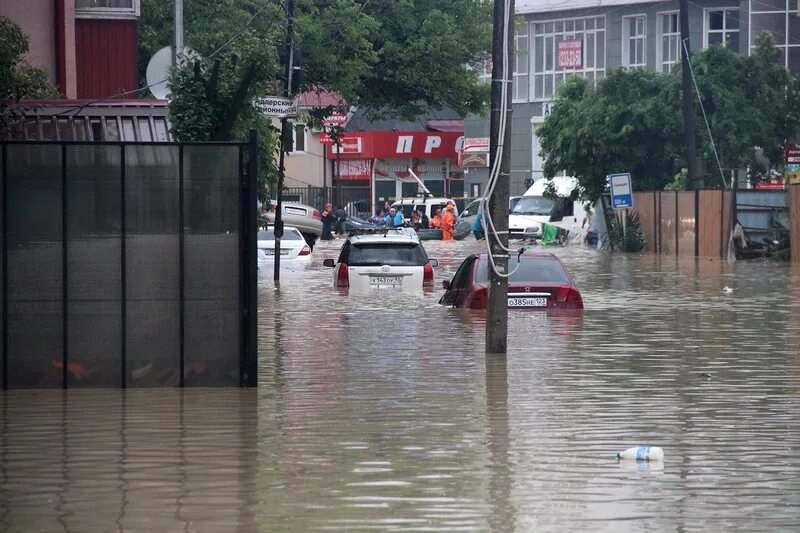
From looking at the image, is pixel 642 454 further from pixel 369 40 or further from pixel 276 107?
pixel 369 40

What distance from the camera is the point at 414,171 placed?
9194 cm

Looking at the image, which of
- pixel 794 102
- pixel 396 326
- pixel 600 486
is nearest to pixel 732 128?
pixel 794 102

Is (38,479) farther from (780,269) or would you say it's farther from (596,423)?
(780,269)

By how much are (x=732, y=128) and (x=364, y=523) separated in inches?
1854

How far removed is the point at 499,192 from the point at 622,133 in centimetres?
3683

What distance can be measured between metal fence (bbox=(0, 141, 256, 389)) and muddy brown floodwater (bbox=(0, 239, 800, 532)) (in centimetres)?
44

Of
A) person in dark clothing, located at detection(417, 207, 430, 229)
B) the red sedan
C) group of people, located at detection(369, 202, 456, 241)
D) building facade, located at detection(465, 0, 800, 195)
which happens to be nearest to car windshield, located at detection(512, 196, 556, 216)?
group of people, located at detection(369, 202, 456, 241)

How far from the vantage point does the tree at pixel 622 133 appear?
53.9 m

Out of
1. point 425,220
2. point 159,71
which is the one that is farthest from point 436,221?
point 159,71

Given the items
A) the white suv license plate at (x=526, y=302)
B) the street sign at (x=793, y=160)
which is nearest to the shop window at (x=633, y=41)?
the street sign at (x=793, y=160)

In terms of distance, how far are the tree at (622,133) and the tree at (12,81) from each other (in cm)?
3772

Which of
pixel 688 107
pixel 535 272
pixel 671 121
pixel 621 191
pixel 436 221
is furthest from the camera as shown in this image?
pixel 436 221

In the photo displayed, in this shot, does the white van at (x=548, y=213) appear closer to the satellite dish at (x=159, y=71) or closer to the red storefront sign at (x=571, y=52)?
the red storefront sign at (x=571, y=52)

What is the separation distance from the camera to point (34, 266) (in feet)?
45.4
